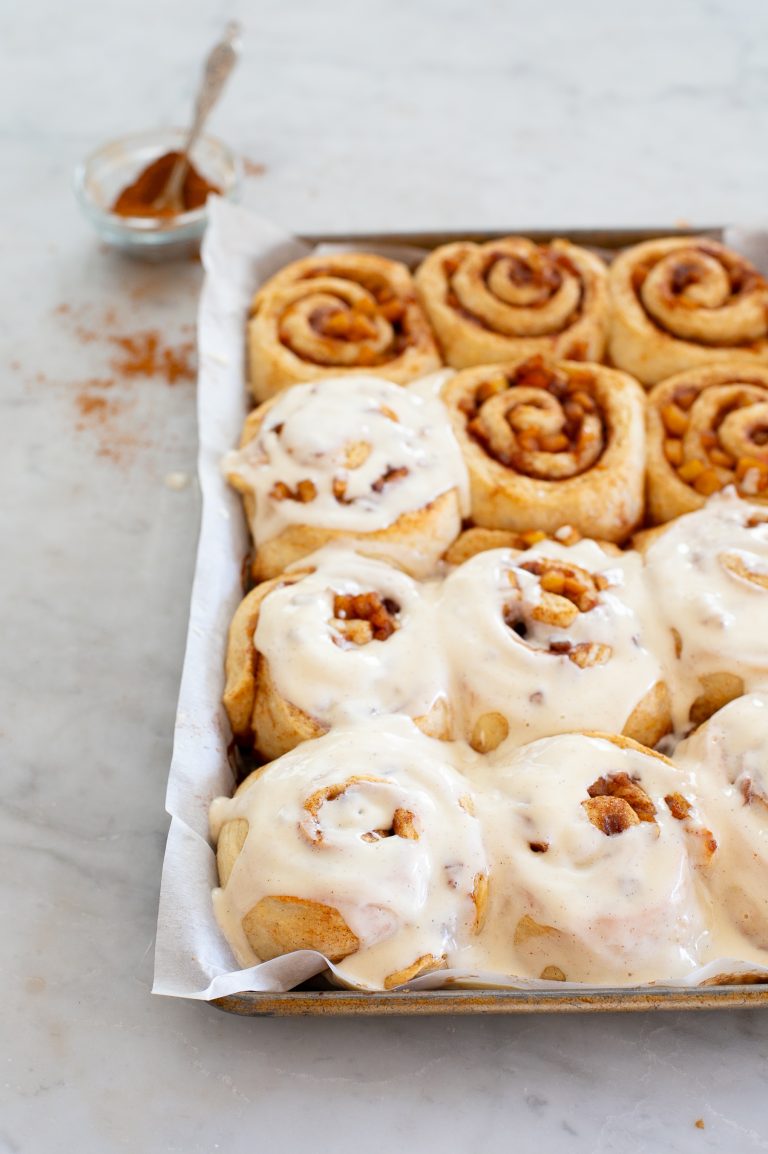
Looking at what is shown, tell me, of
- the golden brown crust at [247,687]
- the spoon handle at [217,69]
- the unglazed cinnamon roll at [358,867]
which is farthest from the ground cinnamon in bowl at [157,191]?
→ the unglazed cinnamon roll at [358,867]

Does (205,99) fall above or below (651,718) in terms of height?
above

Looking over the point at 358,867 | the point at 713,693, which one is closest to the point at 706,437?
the point at 713,693

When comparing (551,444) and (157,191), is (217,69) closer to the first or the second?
(157,191)

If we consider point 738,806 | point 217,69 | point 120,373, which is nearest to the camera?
point 738,806

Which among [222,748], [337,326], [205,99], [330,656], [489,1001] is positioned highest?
[205,99]

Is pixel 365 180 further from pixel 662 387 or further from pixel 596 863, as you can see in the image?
pixel 596 863

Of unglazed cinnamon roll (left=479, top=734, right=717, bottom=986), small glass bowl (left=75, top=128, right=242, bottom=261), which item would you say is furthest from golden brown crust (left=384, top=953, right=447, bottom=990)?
small glass bowl (left=75, top=128, right=242, bottom=261)

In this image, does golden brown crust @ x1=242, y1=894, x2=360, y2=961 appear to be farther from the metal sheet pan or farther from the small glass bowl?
the small glass bowl

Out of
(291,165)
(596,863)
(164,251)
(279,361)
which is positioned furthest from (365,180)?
(596,863)
